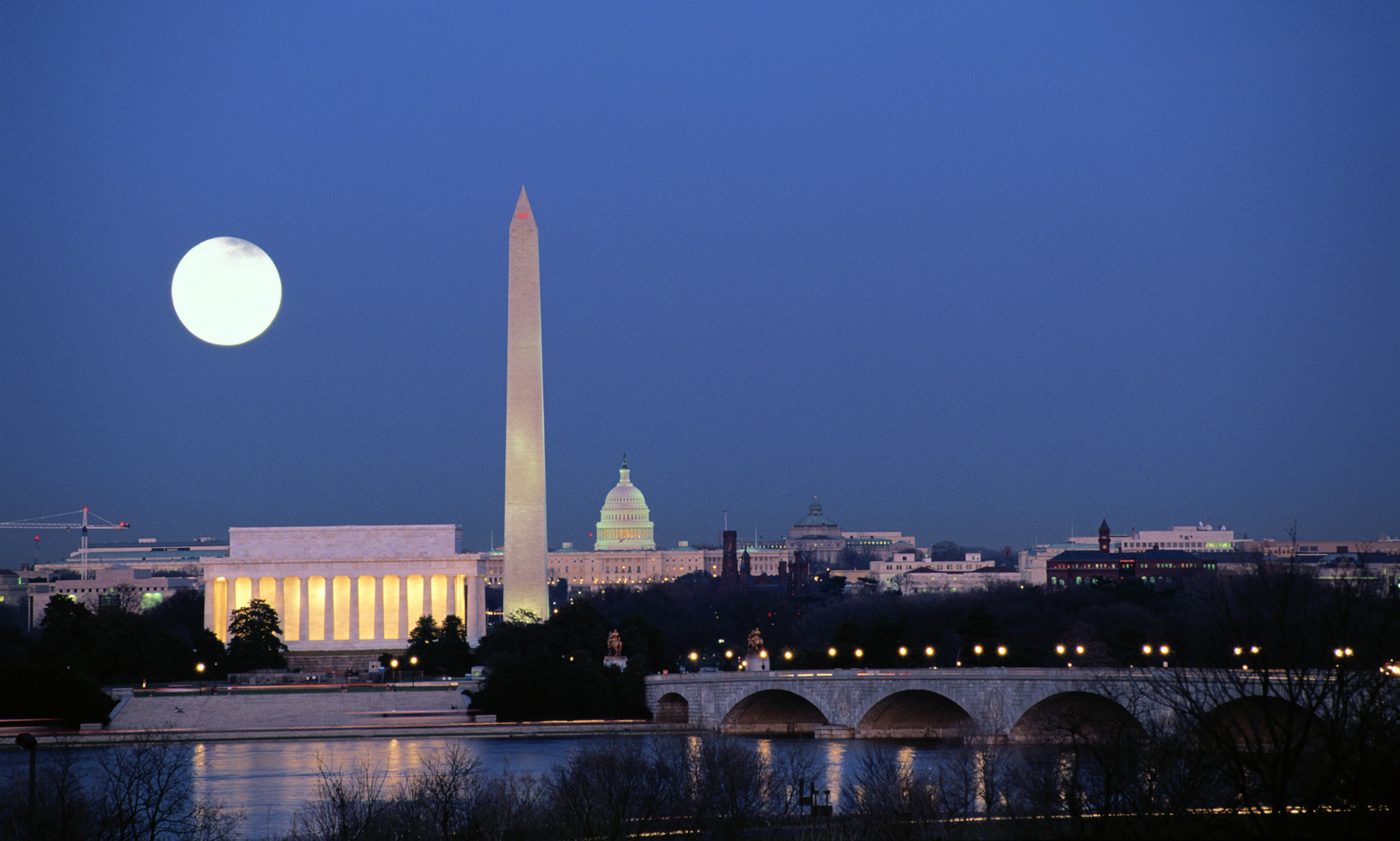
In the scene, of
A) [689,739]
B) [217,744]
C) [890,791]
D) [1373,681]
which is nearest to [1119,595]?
[689,739]

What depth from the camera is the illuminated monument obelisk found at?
89688 millimetres

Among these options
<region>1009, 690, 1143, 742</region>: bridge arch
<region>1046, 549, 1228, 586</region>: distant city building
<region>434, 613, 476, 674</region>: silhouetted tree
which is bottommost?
<region>1009, 690, 1143, 742</region>: bridge arch

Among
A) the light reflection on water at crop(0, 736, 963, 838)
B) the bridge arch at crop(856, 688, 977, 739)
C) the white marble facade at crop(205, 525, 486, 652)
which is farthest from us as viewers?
the white marble facade at crop(205, 525, 486, 652)

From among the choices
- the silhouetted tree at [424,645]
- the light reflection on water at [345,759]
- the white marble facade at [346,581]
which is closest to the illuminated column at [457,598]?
the white marble facade at [346,581]

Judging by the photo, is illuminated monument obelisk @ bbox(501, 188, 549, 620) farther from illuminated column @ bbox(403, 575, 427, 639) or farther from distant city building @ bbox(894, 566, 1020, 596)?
distant city building @ bbox(894, 566, 1020, 596)

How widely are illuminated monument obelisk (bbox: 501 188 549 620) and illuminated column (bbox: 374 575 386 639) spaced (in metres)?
16.5

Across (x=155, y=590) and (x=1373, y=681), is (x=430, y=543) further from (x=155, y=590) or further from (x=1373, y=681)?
(x=1373, y=681)

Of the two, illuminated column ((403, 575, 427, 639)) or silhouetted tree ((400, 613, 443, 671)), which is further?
illuminated column ((403, 575, 427, 639))

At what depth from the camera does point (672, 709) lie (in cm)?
7581

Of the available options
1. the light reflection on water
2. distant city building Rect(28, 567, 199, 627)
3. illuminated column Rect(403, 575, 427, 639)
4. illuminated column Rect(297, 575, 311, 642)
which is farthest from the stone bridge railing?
distant city building Rect(28, 567, 199, 627)

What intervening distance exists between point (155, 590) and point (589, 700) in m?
97.3

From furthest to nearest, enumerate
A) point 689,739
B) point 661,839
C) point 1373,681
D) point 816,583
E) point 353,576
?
point 816,583 → point 353,576 → point 689,739 → point 661,839 → point 1373,681

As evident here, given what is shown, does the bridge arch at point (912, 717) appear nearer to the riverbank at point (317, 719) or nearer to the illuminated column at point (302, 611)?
the riverbank at point (317, 719)

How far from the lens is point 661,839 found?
3397 cm
